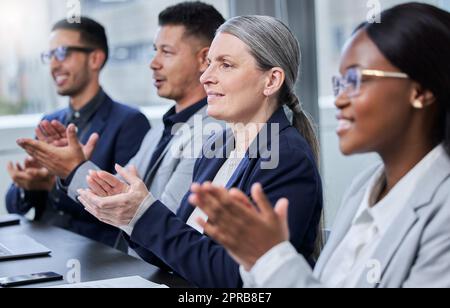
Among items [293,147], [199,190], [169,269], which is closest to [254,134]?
[293,147]

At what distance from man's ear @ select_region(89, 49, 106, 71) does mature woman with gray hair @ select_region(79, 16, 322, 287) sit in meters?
1.51

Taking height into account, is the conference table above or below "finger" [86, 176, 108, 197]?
below

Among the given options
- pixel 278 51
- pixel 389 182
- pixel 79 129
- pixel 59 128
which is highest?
pixel 278 51

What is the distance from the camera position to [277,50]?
2160 mm

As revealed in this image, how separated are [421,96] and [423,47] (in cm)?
9

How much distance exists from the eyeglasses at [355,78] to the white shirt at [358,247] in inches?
7.1

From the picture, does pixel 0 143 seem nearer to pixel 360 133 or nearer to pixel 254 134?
pixel 254 134

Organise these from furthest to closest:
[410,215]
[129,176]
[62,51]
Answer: [62,51], [129,176], [410,215]

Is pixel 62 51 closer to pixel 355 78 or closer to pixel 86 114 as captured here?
pixel 86 114

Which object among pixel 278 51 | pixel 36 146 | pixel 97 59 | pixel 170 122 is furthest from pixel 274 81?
pixel 97 59

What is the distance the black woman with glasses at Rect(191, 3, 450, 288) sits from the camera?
1284mm

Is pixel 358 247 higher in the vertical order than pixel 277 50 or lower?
lower

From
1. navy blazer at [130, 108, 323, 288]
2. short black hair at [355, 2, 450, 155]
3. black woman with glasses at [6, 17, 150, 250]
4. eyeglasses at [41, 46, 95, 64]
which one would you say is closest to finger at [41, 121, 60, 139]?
black woman with glasses at [6, 17, 150, 250]

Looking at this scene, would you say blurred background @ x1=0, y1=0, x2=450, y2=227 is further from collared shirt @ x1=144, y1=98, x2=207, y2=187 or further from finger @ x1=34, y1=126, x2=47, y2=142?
finger @ x1=34, y1=126, x2=47, y2=142
